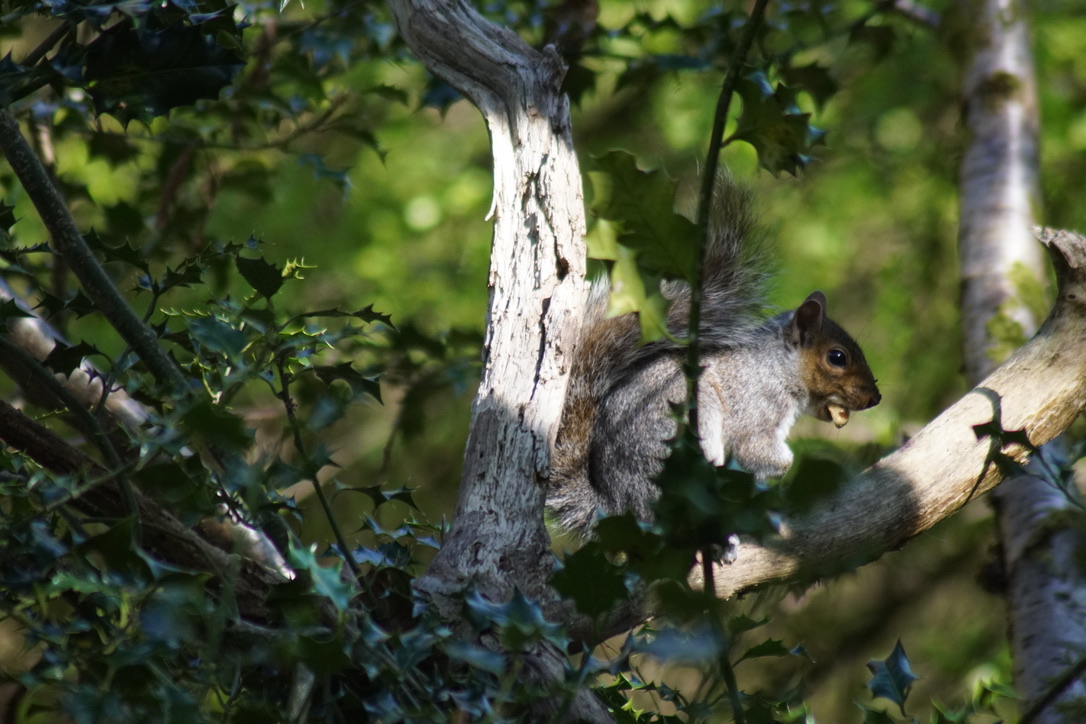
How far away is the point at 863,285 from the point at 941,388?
556 millimetres

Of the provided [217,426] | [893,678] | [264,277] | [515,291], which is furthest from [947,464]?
[217,426]

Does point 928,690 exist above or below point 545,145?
below

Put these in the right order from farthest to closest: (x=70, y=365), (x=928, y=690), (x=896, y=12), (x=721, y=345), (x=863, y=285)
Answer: (x=863, y=285) → (x=928, y=690) → (x=896, y=12) → (x=721, y=345) → (x=70, y=365)

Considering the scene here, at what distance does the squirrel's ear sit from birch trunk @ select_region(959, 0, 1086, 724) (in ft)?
1.02

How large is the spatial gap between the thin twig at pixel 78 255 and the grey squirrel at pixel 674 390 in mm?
810

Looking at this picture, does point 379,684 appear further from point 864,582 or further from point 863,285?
point 863,285

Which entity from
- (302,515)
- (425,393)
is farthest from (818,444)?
(302,515)

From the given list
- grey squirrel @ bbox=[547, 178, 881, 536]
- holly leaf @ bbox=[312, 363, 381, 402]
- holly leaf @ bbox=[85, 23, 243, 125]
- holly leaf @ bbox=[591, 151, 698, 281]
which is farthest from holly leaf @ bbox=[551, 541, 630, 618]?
grey squirrel @ bbox=[547, 178, 881, 536]

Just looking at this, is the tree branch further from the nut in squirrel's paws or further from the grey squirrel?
the nut in squirrel's paws

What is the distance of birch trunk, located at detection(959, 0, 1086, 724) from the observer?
167cm

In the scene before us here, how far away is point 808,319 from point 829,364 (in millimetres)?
113

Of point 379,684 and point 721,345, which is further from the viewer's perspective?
point 721,345

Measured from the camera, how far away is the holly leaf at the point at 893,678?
87 centimetres

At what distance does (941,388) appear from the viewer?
3.15m
